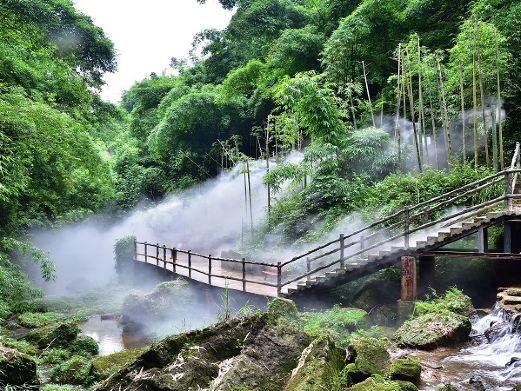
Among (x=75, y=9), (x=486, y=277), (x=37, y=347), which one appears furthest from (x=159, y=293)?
(x=75, y=9)

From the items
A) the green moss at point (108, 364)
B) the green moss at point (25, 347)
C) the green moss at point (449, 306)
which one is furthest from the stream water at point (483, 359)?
the green moss at point (25, 347)

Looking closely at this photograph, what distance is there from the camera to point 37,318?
13859 mm

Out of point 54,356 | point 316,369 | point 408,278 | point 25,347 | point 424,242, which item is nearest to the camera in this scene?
point 316,369

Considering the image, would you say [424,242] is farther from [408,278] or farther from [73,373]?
[73,373]

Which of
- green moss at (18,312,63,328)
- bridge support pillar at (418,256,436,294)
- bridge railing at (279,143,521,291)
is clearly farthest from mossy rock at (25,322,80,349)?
bridge support pillar at (418,256,436,294)

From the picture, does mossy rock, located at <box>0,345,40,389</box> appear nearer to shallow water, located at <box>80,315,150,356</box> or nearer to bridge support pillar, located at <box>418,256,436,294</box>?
shallow water, located at <box>80,315,150,356</box>

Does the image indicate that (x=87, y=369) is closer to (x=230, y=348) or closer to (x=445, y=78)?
(x=230, y=348)

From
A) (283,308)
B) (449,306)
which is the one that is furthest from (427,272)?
(283,308)

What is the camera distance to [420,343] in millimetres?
8211

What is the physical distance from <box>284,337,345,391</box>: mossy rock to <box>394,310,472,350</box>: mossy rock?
3786 mm

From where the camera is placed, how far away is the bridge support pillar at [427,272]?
38.9ft

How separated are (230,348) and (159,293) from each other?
9.63 metres

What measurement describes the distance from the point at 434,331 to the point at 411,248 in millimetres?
2560

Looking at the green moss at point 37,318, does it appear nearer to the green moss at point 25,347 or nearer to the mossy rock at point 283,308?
the green moss at point 25,347
